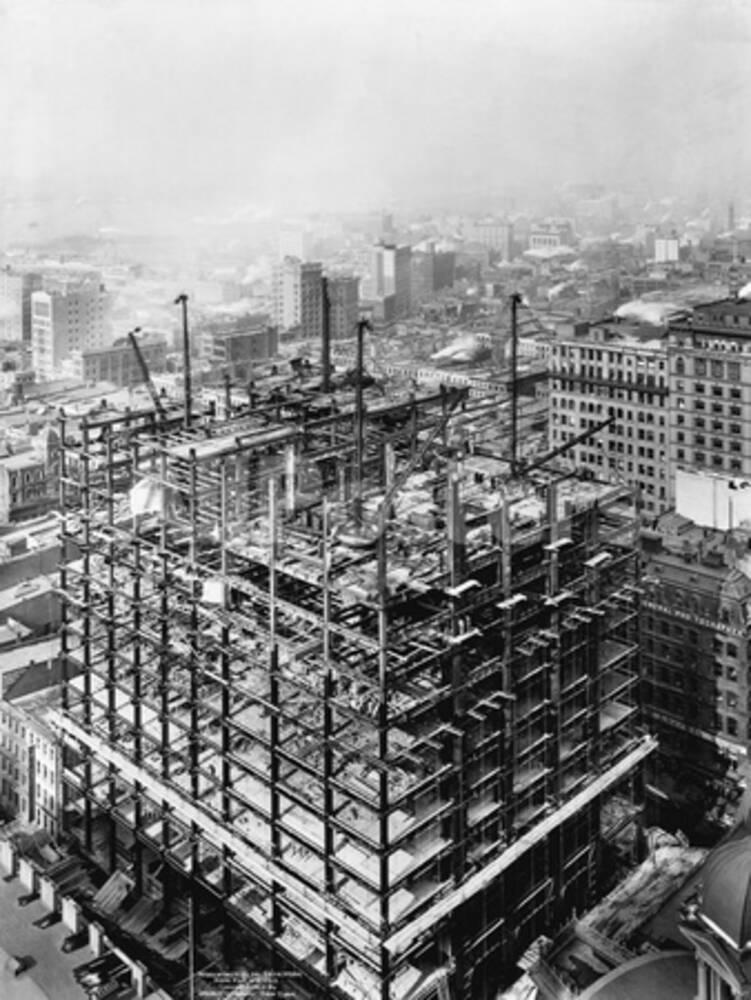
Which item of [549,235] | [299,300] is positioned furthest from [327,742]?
[549,235]

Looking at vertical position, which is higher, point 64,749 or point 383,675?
point 383,675


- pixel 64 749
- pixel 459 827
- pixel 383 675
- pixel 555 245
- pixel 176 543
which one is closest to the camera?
pixel 383 675

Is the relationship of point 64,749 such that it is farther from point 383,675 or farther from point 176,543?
point 383,675

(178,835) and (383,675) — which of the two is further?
(178,835)

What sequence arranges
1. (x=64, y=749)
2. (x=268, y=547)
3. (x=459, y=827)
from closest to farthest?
(x=459, y=827)
(x=268, y=547)
(x=64, y=749)

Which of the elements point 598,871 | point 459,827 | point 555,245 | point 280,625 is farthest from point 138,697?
point 555,245

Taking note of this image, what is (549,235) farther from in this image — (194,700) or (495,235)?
(194,700)

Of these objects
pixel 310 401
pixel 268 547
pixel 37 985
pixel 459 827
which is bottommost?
pixel 37 985
